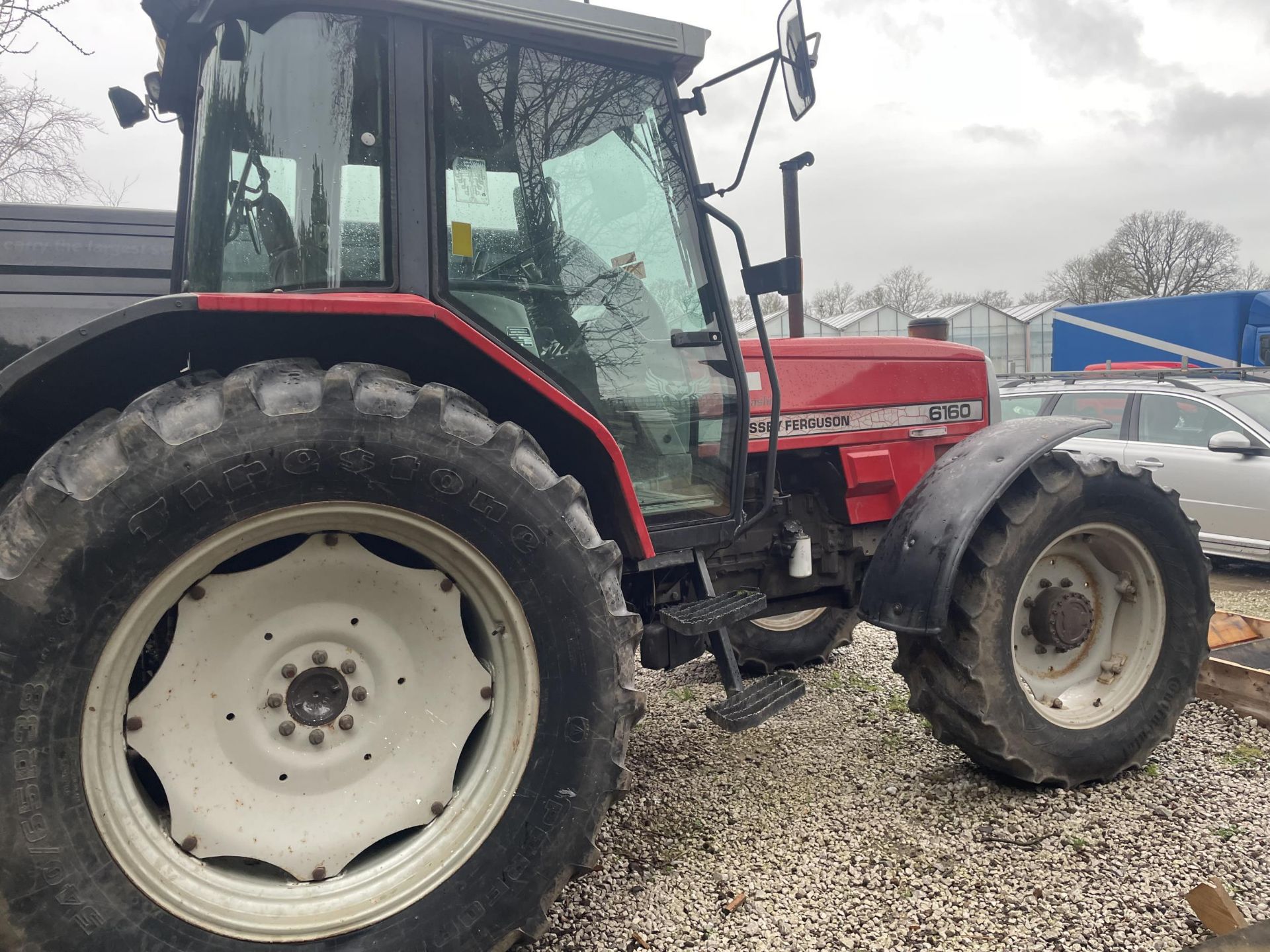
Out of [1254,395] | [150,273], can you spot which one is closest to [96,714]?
[150,273]

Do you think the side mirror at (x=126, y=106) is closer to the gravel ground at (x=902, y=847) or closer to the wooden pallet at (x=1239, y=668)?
the gravel ground at (x=902, y=847)

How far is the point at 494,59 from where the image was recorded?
223 centimetres

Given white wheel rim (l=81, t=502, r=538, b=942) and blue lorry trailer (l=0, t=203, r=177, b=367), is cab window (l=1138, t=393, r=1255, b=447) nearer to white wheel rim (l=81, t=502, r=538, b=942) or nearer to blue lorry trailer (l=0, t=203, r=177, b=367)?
white wheel rim (l=81, t=502, r=538, b=942)

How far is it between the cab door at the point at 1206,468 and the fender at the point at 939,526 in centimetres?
459

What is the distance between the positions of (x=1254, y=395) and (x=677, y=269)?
638 centimetres

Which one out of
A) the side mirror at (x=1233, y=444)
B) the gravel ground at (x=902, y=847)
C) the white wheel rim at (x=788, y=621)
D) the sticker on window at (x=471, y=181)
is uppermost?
the sticker on window at (x=471, y=181)

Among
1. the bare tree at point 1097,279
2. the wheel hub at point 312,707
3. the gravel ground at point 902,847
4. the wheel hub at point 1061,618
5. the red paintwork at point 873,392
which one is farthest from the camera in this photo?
the bare tree at point 1097,279

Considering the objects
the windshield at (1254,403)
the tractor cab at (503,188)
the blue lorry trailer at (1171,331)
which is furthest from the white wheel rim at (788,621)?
the blue lorry trailer at (1171,331)

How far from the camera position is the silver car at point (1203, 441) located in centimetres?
634

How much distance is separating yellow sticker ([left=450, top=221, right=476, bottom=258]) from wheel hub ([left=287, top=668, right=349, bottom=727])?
3.62ft

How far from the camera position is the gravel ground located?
7.01 ft

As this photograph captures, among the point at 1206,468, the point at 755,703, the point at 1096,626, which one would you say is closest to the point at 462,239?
the point at 755,703

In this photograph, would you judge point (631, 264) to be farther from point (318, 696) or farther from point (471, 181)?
point (318, 696)

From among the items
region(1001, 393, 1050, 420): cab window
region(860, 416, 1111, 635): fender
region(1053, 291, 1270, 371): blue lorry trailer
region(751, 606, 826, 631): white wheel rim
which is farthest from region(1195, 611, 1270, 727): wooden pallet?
region(1053, 291, 1270, 371): blue lorry trailer
